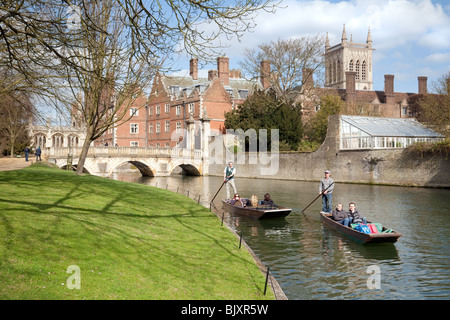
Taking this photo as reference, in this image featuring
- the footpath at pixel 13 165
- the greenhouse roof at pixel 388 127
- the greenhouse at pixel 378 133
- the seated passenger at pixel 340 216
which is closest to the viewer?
the seated passenger at pixel 340 216

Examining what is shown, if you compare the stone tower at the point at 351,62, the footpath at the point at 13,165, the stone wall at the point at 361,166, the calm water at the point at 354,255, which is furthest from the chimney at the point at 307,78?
the stone tower at the point at 351,62

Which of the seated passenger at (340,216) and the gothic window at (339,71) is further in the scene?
the gothic window at (339,71)

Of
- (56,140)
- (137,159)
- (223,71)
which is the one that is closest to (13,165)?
(137,159)

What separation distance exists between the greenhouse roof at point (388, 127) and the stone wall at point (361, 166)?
1.72 metres

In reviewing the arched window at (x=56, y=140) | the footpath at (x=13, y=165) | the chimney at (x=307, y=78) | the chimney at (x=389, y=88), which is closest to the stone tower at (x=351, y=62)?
the chimney at (x=389, y=88)

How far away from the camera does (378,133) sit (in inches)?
1374

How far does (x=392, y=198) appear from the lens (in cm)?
2384

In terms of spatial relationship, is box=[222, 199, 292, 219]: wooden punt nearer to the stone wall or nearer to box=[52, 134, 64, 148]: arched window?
the stone wall

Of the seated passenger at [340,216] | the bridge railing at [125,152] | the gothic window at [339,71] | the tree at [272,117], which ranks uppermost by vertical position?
the gothic window at [339,71]

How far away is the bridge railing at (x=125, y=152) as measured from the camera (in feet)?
121

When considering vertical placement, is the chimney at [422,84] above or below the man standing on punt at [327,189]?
above

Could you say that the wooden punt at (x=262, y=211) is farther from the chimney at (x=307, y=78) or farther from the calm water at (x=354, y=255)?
the chimney at (x=307, y=78)

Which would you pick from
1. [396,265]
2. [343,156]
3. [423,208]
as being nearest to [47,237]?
[396,265]

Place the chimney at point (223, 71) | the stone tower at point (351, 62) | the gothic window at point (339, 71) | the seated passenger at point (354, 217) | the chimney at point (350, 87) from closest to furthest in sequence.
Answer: the seated passenger at point (354, 217), the chimney at point (223, 71), the chimney at point (350, 87), the gothic window at point (339, 71), the stone tower at point (351, 62)
